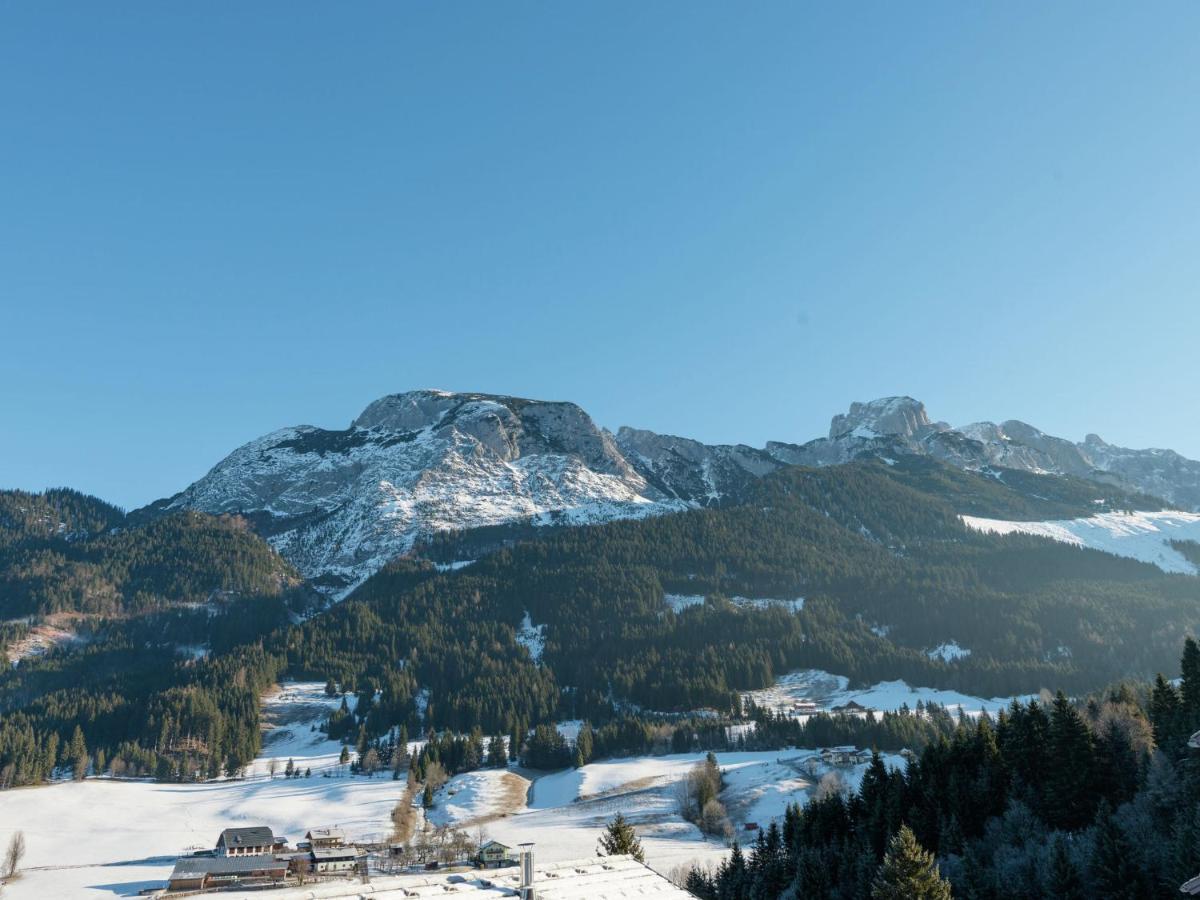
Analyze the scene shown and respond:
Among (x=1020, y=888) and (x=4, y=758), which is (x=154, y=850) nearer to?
(x=4, y=758)

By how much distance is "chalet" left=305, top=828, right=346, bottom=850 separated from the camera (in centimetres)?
11775

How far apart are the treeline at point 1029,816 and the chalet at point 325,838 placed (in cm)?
5741

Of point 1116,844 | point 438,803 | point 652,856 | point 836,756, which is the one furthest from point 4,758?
point 1116,844

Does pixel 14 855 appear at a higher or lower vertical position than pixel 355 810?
higher

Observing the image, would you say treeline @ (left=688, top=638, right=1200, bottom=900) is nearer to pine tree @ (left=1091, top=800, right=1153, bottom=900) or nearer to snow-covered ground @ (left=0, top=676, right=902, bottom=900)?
pine tree @ (left=1091, top=800, right=1153, bottom=900)

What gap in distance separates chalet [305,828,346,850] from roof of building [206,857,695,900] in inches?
3664

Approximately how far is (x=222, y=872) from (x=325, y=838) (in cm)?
2283

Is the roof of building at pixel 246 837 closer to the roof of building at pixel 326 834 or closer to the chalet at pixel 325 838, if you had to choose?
the chalet at pixel 325 838

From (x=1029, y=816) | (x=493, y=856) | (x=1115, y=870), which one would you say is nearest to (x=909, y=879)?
(x=1115, y=870)

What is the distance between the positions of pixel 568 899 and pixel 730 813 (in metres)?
104

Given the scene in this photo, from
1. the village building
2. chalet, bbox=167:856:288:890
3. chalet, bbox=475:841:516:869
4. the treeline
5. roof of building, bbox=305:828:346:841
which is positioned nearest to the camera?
the treeline

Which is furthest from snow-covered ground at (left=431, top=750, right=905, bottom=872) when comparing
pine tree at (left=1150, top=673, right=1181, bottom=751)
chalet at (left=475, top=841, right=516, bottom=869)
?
pine tree at (left=1150, top=673, right=1181, bottom=751)

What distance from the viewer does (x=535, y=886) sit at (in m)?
35.2

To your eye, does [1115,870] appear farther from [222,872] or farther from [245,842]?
[245,842]
